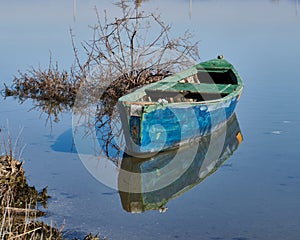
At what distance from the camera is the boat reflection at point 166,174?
7.28 metres

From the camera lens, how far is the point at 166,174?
8.11m

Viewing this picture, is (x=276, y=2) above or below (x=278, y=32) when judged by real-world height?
above

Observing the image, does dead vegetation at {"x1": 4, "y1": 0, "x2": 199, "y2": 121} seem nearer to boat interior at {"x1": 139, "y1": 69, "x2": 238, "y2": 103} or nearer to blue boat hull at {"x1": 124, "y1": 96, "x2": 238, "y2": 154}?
boat interior at {"x1": 139, "y1": 69, "x2": 238, "y2": 103}

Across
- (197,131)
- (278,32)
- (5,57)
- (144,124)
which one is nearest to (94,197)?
(144,124)

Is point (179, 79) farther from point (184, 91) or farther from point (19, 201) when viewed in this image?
point (19, 201)

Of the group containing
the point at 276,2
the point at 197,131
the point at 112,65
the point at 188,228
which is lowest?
the point at 188,228

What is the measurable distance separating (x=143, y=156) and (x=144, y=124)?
0.60 m

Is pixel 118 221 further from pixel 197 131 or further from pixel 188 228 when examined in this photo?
pixel 197 131

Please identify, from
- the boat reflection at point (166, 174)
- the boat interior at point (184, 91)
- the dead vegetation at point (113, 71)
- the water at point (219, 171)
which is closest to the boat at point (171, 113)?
the boat interior at point (184, 91)

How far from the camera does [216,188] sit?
25.1 ft

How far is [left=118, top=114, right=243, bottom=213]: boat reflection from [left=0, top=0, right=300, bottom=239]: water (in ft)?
0.43

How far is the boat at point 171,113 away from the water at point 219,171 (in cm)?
66

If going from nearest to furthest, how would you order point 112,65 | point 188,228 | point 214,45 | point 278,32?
point 188,228
point 112,65
point 214,45
point 278,32

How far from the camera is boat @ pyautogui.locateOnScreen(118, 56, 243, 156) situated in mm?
8250
